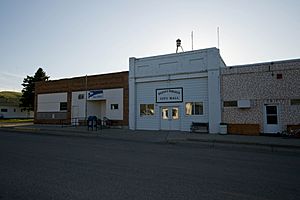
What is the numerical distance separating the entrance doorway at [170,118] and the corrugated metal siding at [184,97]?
341 millimetres

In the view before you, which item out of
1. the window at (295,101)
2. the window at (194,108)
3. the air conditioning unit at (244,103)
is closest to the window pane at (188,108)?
the window at (194,108)

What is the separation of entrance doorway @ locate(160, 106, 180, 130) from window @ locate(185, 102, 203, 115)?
38.0 inches

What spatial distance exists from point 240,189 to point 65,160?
19.6ft

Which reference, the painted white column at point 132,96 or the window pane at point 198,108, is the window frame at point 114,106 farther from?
the window pane at point 198,108

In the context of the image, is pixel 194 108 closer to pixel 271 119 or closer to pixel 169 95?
pixel 169 95

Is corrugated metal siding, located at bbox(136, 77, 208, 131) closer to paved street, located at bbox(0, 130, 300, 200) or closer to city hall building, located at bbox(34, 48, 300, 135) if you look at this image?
city hall building, located at bbox(34, 48, 300, 135)

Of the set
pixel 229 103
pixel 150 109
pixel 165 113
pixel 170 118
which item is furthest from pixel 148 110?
pixel 229 103

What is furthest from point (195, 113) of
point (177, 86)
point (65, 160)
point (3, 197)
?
point (3, 197)

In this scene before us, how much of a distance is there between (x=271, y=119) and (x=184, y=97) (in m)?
7.19

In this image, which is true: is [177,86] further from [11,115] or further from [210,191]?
[11,115]

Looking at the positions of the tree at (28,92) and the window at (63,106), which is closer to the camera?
the window at (63,106)

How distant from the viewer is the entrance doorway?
22.7 meters

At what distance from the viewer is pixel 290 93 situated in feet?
60.0

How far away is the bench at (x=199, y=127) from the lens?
2095 cm
